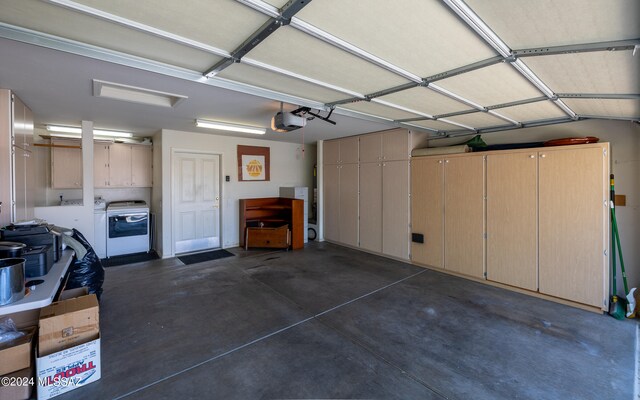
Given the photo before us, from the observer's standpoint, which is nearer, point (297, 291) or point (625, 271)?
point (625, 271)

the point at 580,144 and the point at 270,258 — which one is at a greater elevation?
the point at 580,144

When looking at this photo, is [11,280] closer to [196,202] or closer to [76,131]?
[196,202]

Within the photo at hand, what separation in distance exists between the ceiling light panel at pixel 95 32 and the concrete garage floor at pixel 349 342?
2541 millimetres

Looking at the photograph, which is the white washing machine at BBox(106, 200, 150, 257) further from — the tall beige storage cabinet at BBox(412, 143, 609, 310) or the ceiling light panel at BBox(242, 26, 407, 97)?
the tall beige storage cabinet at BBox(412, 143, 609, 310)

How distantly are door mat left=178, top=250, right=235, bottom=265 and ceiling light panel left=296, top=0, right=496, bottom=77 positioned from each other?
4.92 meters

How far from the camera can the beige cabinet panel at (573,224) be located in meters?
3.35

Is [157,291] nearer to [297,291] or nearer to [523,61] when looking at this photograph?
[297,291]

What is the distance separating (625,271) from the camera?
3.58 m

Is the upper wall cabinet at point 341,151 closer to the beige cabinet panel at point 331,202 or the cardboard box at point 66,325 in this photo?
the beige cabinet panel at point 331,202

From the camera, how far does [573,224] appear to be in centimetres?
354

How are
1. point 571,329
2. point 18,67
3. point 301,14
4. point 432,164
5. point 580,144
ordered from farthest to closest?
point 432,164 < point 580,144 < point 571,329 < point 18,67 < point 301,14

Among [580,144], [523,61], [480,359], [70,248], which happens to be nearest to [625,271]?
[580,144]

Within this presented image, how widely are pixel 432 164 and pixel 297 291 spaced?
321cm

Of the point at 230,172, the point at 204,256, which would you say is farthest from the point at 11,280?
the point at 230,172
